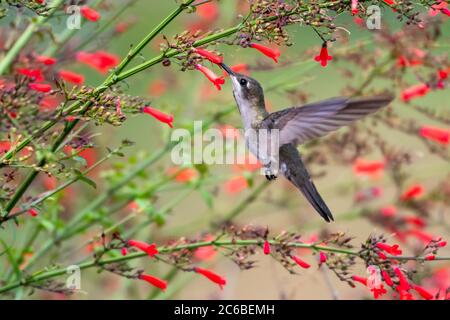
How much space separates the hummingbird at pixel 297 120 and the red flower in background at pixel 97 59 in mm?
887

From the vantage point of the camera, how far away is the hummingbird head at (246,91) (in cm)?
395

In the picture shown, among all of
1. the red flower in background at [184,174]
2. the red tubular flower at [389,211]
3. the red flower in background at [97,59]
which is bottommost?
the red tubular flower at [389,211]

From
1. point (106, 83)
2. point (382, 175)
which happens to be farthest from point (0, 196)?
point (382, 175)

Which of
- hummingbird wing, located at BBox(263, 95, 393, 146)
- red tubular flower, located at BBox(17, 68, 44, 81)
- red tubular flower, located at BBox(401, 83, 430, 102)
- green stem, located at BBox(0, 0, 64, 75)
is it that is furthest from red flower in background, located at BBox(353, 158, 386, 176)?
red tubular flower, located at BBox(17, 68, 44, 81)

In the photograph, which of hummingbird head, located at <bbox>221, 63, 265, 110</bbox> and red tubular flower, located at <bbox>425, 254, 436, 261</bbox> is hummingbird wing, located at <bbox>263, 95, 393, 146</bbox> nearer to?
hummingbird head, located at <bbox>221, 63, 265, 110</bbox>

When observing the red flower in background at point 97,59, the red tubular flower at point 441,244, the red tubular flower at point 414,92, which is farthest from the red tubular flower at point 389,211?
the red tubular flower at point 441,244

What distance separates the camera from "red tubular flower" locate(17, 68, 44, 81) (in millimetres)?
3062

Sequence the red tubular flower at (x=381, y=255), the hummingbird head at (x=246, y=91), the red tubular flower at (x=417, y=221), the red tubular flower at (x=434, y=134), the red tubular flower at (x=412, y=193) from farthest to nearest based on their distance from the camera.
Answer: the red tubular flower at (x=412, y=193) < the red tubular flower at (x=417, y=221) < the red tubular flower at (x=434, y=134) < the hummingbird head at (x=246, y=91) < the red tubular flower at (x=381, y=255)

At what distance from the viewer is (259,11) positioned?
106 inches

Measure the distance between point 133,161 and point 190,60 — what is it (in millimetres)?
1907

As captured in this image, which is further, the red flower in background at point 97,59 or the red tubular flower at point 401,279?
the red flower in background at point 97,59

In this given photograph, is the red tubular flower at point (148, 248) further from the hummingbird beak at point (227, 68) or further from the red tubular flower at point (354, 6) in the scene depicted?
the red tubular flower at point (354, 6)

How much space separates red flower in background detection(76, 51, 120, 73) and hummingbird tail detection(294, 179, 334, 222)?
134 cm
